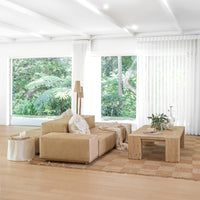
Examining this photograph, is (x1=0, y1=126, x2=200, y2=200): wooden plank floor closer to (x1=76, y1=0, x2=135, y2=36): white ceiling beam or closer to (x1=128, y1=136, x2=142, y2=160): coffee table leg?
(x1=128, y1=136, x2=142, y2=160): coffee table leg

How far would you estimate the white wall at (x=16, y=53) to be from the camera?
31.6 feet

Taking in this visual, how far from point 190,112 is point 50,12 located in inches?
171

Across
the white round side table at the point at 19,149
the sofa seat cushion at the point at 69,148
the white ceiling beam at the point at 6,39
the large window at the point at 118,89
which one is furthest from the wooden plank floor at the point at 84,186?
the large window at the point at 118,89

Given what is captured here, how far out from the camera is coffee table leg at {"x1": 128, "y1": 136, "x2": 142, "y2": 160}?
17.7 feet

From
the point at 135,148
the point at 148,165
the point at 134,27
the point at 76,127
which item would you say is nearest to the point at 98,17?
the point at 134,27

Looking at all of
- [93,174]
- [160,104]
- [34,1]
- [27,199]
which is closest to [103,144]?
[93,174]

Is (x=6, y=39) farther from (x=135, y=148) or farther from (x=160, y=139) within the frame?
(x=160, y=139)

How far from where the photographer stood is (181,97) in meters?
8.47

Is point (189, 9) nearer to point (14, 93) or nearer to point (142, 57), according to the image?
point (142, 57)

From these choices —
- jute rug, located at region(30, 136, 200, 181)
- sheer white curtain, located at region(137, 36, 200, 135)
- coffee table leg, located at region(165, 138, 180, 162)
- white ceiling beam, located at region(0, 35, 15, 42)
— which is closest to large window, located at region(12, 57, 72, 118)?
white ceiling beam, located at region(0, 35, 15, 42)

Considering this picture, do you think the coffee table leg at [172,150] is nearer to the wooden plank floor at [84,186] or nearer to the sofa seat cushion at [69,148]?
the wooden plank floor at [84,186]

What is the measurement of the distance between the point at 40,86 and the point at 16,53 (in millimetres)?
3542

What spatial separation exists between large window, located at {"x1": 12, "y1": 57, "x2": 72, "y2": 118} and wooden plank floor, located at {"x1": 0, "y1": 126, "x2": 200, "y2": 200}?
8.74 meters

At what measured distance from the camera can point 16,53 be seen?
10.1m
